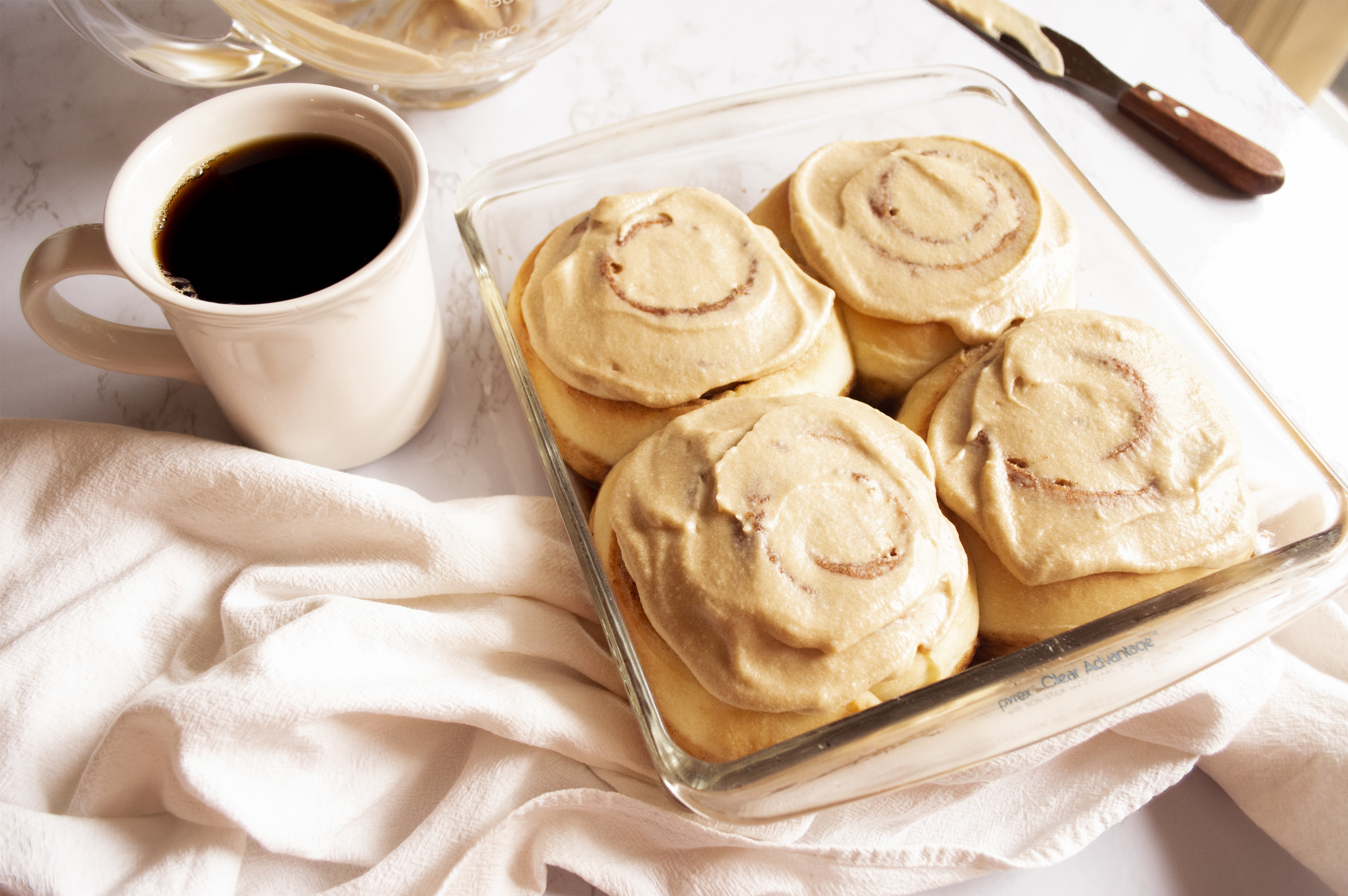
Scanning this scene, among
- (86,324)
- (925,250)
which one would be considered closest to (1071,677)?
(925,250)

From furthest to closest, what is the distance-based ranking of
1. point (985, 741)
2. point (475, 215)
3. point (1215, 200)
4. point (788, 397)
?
point (1215, 200) < point (475, 215) < point (788, 397) < point (985, 741)

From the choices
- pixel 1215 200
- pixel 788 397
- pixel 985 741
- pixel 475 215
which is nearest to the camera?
pixel 985 741

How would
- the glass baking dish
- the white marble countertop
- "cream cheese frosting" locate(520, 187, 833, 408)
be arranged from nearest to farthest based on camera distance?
the glass baking dish, "cream cheese frosting" locate(520, 187, 833, 408), the white marble countertop

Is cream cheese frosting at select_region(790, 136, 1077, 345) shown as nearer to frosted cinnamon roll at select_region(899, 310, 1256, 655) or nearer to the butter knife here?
frosted cinnamon roll at select_region(899, 310, 1256, 655)

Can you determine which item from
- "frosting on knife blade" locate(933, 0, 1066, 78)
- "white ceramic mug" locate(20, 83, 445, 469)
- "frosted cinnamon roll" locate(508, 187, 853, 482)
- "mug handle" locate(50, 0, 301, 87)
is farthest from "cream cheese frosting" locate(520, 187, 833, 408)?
"frosting on knife blade" locate(933, 0, 1066, 78)

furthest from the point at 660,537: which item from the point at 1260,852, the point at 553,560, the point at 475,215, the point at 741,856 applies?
the point at 1260,852

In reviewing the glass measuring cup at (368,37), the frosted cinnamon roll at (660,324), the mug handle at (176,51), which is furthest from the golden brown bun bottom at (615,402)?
the mug handle at (176,51)

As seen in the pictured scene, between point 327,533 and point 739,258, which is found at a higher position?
point 739,258

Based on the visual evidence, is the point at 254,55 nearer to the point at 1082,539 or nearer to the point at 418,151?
the point at 418,151
